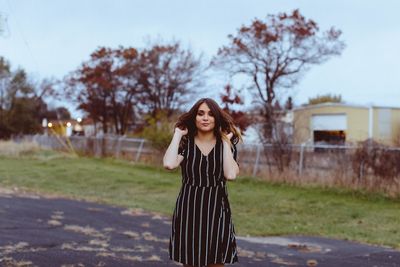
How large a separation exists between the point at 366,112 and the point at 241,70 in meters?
8.08

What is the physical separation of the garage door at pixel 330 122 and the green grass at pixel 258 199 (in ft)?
53.7

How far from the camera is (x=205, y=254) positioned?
423cm

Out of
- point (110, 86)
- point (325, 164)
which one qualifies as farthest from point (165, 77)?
point (325, 164)

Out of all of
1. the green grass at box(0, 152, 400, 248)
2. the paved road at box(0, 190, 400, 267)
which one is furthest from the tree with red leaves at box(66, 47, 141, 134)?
the paved road at box(0, 190, 400, 267)

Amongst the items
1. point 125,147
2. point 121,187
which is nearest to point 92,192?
point 121,187

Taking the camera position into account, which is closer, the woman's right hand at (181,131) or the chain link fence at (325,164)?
the woman's right hand at (181,131)

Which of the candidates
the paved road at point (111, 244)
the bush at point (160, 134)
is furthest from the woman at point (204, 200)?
the bush at point (160, 134)

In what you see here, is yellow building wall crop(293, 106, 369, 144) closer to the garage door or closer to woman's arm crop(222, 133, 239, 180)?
the garage door

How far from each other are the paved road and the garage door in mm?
27219

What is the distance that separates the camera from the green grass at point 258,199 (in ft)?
40.5

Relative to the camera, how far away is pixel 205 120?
4.33 m

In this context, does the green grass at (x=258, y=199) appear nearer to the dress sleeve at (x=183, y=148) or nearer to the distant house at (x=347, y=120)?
the dress sleeve at (x=183, y=148)

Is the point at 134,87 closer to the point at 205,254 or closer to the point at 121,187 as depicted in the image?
the point at 121,187

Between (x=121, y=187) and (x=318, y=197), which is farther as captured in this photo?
(x=121, y=187)
